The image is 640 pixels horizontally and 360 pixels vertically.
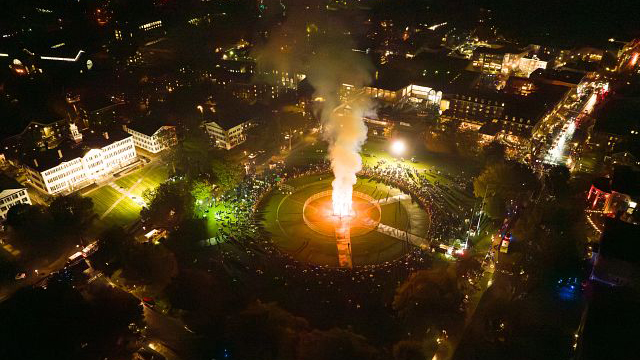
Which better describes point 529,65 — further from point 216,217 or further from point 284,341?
point 284,341

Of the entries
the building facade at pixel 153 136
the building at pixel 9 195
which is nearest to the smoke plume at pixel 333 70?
the building facade at pixel 153 136

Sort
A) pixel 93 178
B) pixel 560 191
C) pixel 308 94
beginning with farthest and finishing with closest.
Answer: pixel 308 94 → pixel 93 178 → pixel 560 191

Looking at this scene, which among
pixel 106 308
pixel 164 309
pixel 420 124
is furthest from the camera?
pixel 420 124

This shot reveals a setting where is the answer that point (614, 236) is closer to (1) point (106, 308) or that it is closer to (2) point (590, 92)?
(1) point (106, 308)

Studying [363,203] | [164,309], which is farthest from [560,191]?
[164,309]

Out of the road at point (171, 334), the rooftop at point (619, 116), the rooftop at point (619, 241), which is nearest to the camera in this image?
the road at point (171, 334)

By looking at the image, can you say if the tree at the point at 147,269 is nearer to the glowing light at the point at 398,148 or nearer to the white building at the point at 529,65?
the glowing light at the point at 398,148
